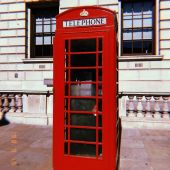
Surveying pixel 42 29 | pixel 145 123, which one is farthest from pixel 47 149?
pixel 42 29

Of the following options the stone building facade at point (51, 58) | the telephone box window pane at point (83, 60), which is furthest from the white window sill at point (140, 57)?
the telephone box window pane at point (83, 60)

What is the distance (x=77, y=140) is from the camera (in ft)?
13.9

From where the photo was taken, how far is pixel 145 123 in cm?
802

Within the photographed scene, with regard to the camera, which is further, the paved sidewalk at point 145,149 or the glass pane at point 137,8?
the glass pane at point 137,8

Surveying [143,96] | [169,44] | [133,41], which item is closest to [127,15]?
[133,41]

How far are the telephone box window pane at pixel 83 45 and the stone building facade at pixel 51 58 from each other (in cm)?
434

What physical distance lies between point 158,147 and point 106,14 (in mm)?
3559

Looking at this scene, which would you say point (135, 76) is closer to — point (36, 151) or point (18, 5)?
point (36, 151)

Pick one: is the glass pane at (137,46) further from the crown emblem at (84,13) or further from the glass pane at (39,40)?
the crown emblem at (84,13)

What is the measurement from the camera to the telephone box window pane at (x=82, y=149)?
421 centimetres

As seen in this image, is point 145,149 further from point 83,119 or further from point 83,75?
point 83,75

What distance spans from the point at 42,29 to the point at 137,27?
13.3ft

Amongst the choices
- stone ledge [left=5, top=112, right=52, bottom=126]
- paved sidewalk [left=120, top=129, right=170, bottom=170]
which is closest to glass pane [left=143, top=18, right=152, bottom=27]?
paved sidewalk [left=120, top=129, right=170, bottom=170]

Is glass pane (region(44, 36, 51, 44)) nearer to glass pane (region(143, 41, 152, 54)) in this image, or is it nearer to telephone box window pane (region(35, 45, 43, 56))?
telephone box window pane (region(35, 45, 43, 56))
